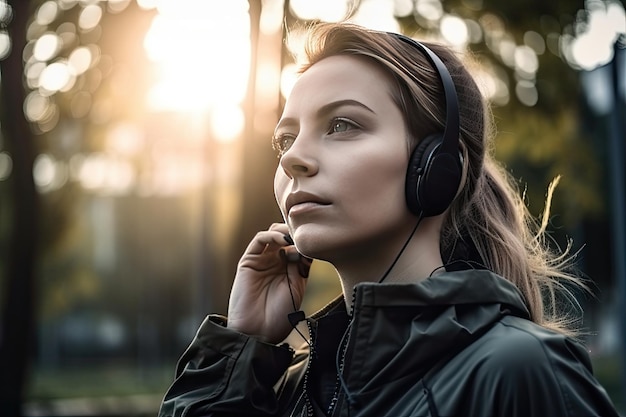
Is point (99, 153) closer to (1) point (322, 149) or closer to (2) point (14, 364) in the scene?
(2) point (14, 364)

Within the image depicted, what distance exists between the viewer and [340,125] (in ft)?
7.00

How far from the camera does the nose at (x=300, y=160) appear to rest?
211 centimetres

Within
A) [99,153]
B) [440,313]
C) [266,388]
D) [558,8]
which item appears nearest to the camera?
[440,313]

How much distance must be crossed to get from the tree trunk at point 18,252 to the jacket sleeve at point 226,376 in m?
7.55

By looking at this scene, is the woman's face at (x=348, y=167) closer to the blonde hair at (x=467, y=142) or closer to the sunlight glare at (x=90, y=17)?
the blonde hair at (x=467, y=142)

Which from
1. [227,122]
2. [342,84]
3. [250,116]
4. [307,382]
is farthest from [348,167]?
[227,122]

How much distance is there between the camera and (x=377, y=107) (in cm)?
213

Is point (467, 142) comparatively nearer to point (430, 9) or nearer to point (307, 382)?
point (307, 382)

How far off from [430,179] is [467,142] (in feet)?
0.93

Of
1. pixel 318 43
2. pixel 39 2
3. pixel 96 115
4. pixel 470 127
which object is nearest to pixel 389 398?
pixel 470 127

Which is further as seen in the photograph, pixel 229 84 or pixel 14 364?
pixel 14 364

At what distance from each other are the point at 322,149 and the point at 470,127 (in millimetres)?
403

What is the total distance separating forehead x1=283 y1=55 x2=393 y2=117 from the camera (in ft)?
7.04

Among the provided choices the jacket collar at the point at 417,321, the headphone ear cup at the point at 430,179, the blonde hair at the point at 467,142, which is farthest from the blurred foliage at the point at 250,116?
the jacket collar at the point at 417,321
